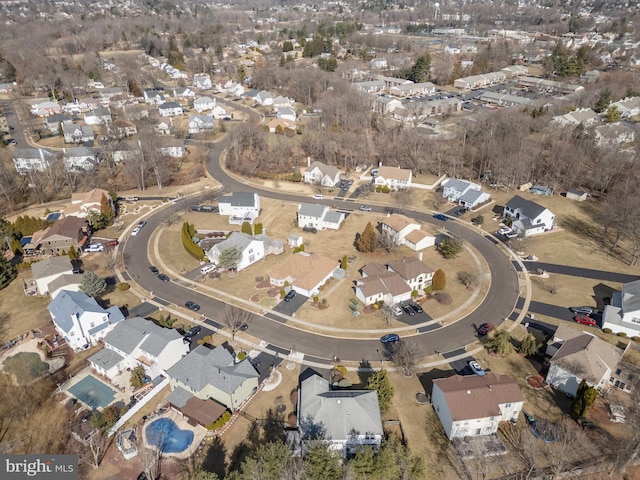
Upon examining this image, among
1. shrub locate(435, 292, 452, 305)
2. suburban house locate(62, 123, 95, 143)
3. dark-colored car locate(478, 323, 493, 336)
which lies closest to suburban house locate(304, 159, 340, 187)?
shrub locate(435, 292, 452, 305)

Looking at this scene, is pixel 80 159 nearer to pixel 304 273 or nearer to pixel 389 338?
pixel 304 273

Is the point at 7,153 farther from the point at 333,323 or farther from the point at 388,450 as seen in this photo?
the point at 388,450

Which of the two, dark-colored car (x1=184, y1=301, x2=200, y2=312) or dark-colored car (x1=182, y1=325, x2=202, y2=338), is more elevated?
dark-colored car (x1=182, y1=325, x2=202, y2=338)

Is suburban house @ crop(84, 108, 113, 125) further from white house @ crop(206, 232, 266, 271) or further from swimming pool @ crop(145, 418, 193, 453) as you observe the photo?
swimming pool @ crop(145, 418, 193, 453)

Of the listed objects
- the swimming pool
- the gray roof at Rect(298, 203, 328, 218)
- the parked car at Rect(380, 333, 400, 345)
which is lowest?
the swimming pool

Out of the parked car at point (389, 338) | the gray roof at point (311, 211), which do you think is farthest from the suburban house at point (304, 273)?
the gray roof at point (311, 211)

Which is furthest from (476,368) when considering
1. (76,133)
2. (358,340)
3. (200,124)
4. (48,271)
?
(76,133)
